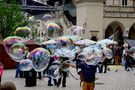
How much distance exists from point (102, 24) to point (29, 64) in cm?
2632

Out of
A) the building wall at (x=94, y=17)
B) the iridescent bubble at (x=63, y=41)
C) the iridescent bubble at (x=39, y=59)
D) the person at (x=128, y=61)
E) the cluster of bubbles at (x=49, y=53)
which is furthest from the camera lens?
the building wall at (x=94, y=17)

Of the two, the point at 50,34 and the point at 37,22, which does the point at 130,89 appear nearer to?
the point at 50,34

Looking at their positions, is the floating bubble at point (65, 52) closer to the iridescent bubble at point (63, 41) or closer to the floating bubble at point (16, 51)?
the iridescent bubble at point (63, 41)

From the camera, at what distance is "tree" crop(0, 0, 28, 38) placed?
122ft

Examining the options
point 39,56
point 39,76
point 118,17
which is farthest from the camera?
point 118,17

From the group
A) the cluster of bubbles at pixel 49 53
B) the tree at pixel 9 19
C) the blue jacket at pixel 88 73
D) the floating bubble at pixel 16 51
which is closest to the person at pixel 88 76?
the blue jacket at pixel 88 73

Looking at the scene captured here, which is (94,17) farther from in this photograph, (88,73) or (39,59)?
(88,73)

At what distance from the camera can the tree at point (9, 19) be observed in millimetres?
37312

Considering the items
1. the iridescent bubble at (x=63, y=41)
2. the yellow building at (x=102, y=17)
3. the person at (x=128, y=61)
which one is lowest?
the person at (x=128, y=61)

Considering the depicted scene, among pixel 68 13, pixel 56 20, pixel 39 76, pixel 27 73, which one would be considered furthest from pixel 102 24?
pixel 27 73

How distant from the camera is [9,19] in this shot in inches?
1501

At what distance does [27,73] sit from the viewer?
1814cm

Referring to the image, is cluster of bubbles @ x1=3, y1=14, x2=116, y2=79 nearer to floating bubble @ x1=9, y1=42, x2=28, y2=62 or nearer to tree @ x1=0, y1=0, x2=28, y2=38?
floating bubble @ x1=9, y1=42, x2=28, y2=62

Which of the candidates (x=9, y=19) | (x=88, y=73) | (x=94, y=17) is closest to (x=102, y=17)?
(x=94, y=17)
